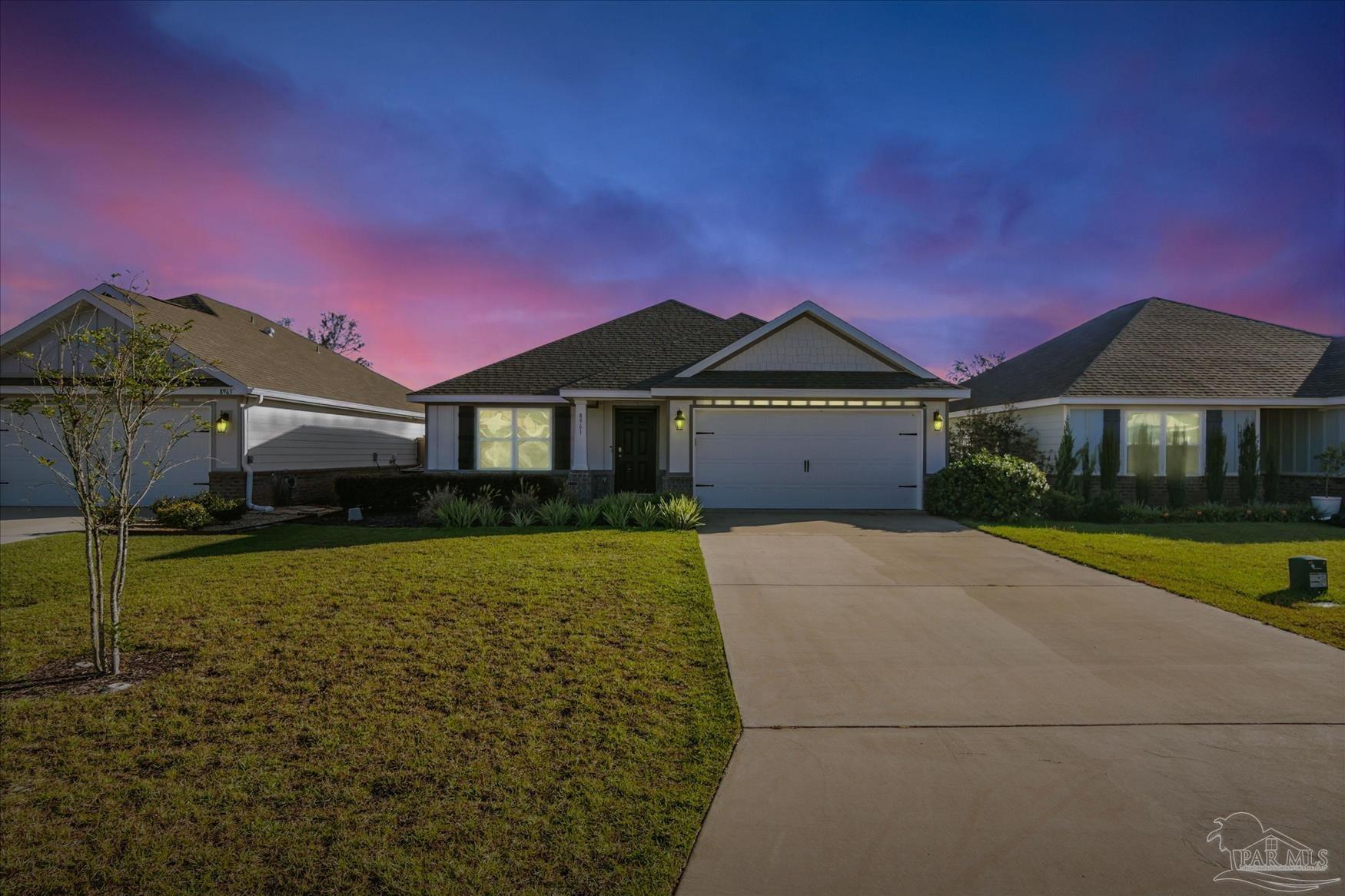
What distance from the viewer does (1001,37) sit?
11297 millimetres

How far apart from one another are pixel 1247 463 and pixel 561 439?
17.4m

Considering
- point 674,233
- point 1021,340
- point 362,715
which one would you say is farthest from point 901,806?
point 1021,340

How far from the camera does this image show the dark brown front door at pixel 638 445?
15.3 meters

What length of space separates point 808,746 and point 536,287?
56.5 ft

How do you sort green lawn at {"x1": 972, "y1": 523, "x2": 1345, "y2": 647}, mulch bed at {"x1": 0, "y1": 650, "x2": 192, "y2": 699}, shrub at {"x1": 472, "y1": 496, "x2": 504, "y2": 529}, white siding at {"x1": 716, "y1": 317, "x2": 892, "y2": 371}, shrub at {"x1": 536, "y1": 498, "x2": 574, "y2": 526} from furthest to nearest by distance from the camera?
1. white siding at {"x1": 716, "y1": 317, "x2": 892, "y2": 371}
2. shrub at {"x1": 472, "y1": 496, "x2": 504, "y2": 529}
3. shrub at {"x1": 536, "y1": 498, "x2": 574, "y2": 526}
4. green lawn at {"x1": 972, "y1": 523, "x2": 1345, "y2": 647}
5. mulch bed at {"x1": 0, "y1": 650, "x2": 192, "y2": 699}

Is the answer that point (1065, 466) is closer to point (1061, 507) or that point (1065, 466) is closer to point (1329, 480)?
point (1061, 507)

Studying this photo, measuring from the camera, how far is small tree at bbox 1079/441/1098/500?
48.1ft

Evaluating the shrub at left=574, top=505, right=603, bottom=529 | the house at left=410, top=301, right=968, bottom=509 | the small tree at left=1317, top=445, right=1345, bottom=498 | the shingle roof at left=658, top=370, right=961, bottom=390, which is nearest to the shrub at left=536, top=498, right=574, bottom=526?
the shrub at left=574, top=505, right=603, bottom=529

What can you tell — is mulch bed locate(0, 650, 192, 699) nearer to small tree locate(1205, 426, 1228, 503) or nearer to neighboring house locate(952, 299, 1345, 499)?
neighboring house locate(952, 299, 1345, 499)

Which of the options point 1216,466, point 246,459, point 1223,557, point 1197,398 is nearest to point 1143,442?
point 1197,398

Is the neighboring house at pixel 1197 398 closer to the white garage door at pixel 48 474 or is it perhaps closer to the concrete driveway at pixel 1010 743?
the concrete driveway at pixel 1010 743

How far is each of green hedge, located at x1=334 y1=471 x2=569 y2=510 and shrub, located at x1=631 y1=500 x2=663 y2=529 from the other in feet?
8.43

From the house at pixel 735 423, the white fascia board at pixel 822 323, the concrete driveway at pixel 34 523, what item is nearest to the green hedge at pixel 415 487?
the house at pixel 735 423

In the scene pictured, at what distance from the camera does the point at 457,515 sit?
1150cm
